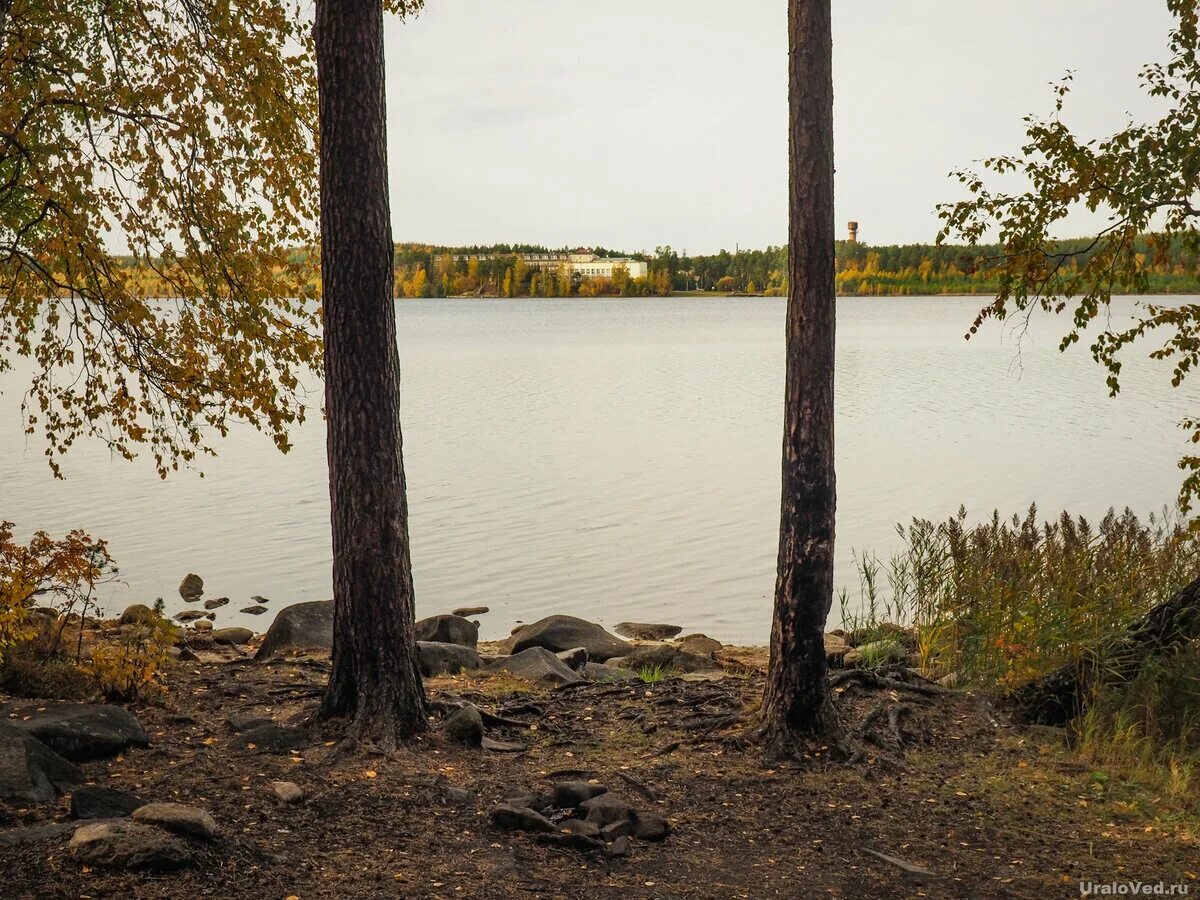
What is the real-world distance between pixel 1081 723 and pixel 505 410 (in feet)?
99.0

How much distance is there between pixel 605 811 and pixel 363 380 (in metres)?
3.18

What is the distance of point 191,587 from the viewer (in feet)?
51.1

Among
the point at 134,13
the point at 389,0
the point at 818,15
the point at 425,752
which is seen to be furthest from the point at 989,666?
the point at 134,13

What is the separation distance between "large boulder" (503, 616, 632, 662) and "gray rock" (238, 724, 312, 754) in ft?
14.7

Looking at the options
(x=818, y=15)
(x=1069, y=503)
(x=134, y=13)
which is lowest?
(x=1069, y=503)

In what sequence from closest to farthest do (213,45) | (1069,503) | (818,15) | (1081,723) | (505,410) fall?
(818,15), (1081,723), (213,45), (1069,503), (505,410)

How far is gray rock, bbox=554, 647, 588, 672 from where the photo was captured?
10.9 meters

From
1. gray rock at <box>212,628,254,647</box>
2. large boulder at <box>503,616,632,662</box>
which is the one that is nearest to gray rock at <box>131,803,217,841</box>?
large boulder at <box>503,616,632,662</box>

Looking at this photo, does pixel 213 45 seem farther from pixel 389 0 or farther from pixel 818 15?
pixel 818 15

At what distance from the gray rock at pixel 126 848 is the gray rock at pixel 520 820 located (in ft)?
5.54

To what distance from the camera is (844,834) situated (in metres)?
6.27

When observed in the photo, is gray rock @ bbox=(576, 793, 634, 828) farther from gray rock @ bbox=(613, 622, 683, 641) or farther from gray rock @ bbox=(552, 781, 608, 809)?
gray rock @ bbox=(613, 622, 683, 641)

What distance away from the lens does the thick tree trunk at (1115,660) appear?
792cm

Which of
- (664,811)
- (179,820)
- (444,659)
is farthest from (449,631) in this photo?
(179,820)
